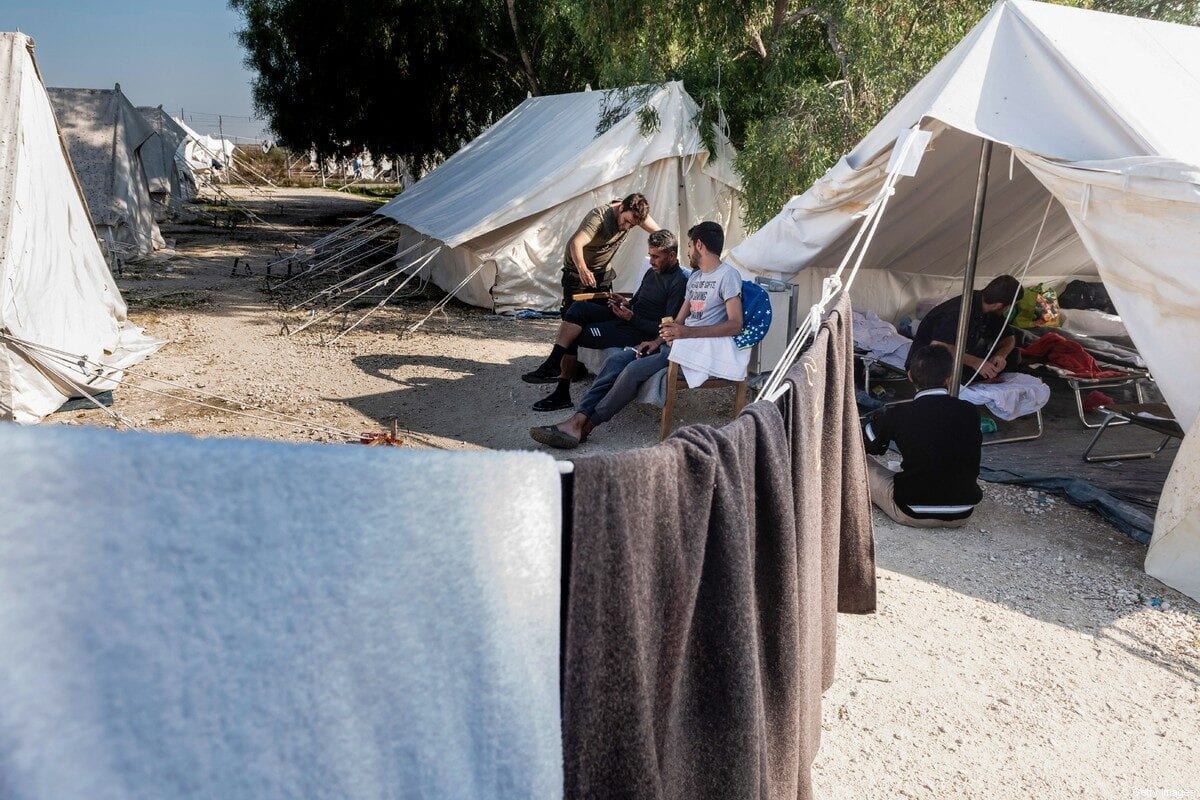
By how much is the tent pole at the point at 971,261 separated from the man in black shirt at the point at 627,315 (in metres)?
1.91

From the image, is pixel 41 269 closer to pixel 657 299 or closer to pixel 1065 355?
pixel 657 299

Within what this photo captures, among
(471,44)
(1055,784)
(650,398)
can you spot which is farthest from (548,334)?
(471,44)

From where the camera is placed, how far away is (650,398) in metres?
5.86

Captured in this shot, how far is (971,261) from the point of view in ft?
16.5

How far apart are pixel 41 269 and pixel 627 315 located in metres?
4.84

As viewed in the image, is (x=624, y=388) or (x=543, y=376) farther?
(x=543, y=376)

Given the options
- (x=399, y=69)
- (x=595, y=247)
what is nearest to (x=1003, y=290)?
(x=595, y=247)

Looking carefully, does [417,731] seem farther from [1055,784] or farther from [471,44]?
[471,44]

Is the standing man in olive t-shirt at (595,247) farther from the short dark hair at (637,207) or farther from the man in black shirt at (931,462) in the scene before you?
the man in black shirt at (931,462)

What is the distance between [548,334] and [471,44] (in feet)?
38.1

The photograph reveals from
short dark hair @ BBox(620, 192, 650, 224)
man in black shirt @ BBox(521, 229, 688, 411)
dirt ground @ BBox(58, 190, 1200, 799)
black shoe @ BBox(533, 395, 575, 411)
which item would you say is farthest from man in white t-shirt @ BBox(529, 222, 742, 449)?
short dark hair @ BBox(620, 192, 650, 224)

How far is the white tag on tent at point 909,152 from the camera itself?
4441 millimetres

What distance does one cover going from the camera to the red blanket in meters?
6.30

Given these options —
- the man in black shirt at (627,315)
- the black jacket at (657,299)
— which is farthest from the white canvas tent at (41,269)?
the black jacket at (657,299)
